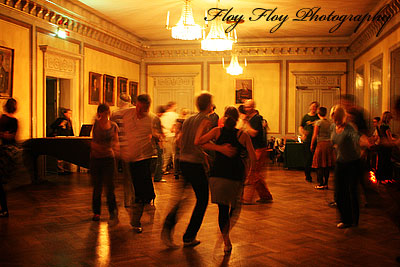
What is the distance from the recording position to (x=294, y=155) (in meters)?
10.6

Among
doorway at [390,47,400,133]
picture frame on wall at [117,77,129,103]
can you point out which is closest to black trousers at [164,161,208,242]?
doorway at [390,47,400,133]

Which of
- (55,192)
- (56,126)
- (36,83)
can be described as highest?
(36,83)

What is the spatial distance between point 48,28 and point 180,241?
6.55 meters

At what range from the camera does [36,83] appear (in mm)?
8570

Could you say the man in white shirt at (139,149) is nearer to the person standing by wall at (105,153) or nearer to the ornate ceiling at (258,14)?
the person standing by wall at (105,153)

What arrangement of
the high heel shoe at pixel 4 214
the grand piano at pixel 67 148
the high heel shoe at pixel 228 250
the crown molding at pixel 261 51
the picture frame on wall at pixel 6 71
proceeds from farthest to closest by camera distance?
the crown molding at pixel 261 51
the picture frame on wall at pixel 6 71
the grand piano at pixel 67 148
the high heel shoe at pixel 4 214
the high heel shoe at pixel 228 250

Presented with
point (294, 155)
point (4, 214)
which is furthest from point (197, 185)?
point (294, 155)

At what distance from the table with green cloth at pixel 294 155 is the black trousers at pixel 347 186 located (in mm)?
6080

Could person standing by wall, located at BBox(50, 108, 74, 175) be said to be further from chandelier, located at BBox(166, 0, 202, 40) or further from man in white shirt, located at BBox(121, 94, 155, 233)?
man in white shirt, located at BBox(121, 94, 155, 233)

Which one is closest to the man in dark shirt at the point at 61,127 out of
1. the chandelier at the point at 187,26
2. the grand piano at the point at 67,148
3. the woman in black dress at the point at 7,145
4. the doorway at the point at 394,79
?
the grand piano at the point at 67,148

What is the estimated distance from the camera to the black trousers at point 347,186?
4414 millimetres

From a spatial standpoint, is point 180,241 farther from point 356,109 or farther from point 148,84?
point 148,84

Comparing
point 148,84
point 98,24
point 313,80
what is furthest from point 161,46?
point 313,80

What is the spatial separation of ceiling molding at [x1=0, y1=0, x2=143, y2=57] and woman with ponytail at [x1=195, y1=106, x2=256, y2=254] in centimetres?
580
